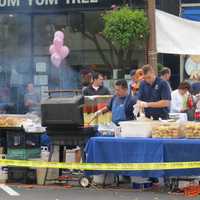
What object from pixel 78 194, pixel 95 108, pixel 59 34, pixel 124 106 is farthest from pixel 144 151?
pixel 59 34

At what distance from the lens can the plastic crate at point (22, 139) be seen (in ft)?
38.1

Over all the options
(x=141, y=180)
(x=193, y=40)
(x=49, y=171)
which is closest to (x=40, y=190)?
(x=49, y=171)

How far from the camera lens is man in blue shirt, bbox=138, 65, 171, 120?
429 inches

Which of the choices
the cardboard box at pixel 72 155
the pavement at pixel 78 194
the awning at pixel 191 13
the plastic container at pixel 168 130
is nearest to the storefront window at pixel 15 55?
the awning at pixel 191 13

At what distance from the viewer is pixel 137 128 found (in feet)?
34.3

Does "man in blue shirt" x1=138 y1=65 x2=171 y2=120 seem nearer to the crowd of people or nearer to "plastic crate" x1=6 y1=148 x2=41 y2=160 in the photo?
the crowd of people

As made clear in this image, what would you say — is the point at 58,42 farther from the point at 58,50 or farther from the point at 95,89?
the point at 95,89

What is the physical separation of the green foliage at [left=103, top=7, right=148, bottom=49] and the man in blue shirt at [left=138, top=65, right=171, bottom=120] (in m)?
4.18

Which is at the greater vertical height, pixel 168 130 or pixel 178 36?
pixel 178 36

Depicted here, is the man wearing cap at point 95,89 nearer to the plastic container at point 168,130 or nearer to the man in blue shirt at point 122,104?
the man in blue shirt at point 122,104

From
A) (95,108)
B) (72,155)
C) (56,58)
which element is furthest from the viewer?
(56,58)

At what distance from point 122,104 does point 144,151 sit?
55.4 inches

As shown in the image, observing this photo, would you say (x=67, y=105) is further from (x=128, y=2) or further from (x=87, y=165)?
(x=128, y=2)

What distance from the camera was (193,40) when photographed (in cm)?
1295
